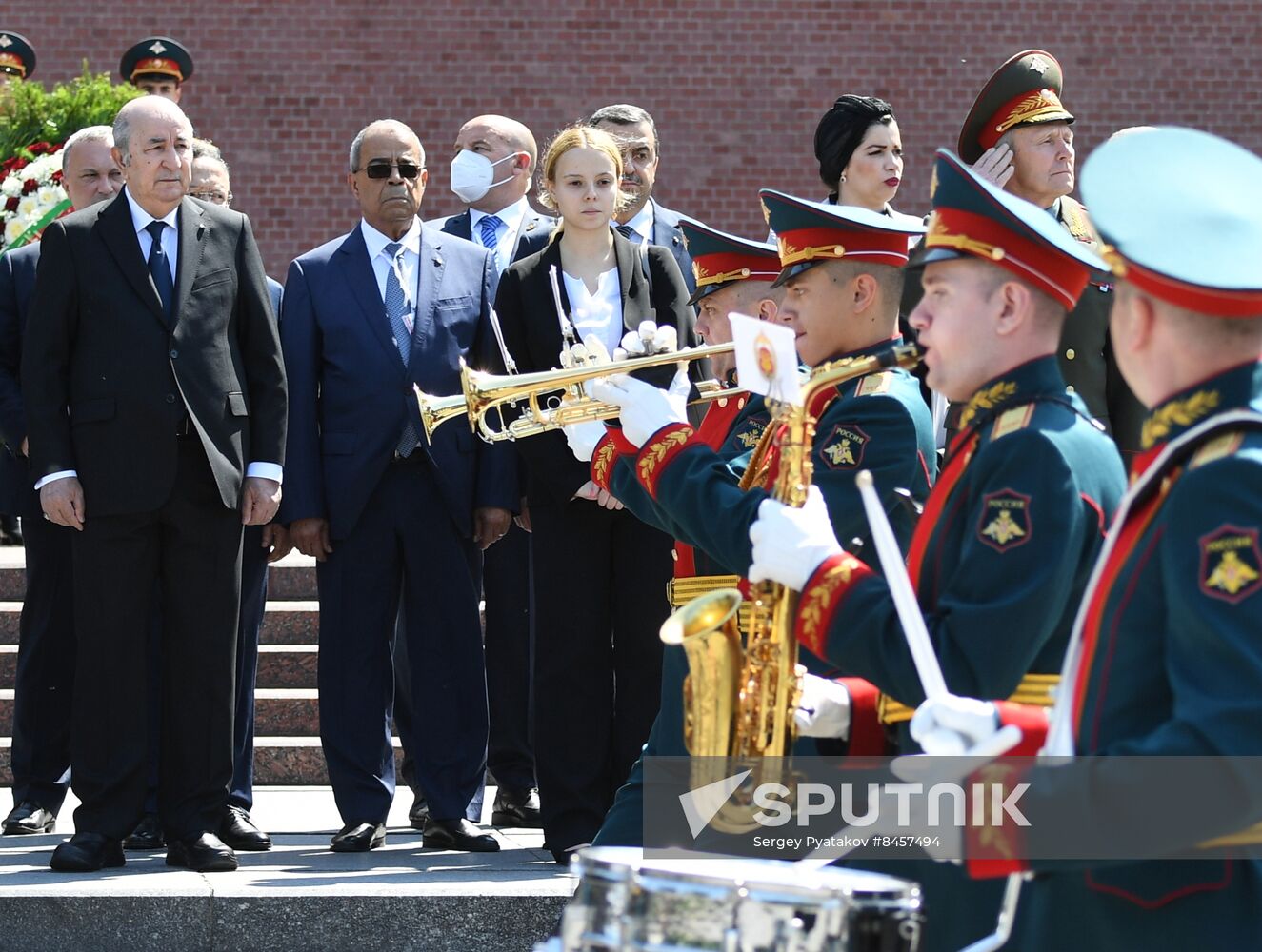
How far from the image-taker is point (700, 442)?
415 cm

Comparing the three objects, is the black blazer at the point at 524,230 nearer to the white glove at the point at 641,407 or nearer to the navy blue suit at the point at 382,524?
the navy blue suit at the point at 382,524

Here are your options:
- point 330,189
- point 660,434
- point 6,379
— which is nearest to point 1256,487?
point 660,434

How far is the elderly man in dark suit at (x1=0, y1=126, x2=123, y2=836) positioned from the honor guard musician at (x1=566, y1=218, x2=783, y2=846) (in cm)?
256

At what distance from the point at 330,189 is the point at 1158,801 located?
42.1ft

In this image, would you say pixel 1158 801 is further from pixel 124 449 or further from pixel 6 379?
pixel 6 379

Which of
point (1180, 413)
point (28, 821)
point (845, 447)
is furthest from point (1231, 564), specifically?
point (28, 821)

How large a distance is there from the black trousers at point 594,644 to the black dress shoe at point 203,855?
1018 millimetres

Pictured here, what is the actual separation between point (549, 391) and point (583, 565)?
5.55 feet

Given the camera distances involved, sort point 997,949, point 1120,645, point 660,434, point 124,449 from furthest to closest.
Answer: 1. point 124,449
2. point 660,434
3. point 997,949
4. point 1120,645

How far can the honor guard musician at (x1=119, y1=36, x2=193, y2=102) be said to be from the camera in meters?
12.2

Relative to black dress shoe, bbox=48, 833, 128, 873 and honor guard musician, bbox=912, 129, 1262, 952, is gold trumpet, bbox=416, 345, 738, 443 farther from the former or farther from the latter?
honor guard musician, bbox=912, 129, 1262, 952

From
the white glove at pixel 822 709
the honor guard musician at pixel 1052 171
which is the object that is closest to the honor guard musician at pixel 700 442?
the white glove at pixel 822 709

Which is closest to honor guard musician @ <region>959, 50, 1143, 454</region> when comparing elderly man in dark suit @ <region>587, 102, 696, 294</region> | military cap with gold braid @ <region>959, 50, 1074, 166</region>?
military cap with gold braid @ <region>959, 50, 1074, 166</region>

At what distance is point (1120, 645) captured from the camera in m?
2.65
